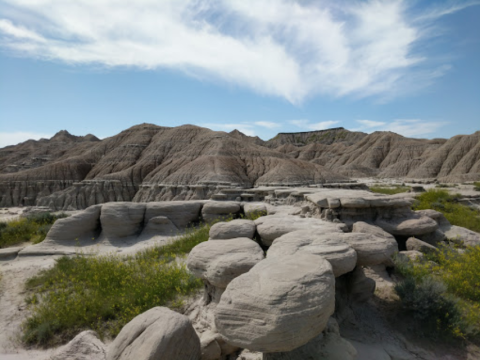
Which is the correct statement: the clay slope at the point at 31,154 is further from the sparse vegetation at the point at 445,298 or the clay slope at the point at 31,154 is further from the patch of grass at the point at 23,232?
the sparse vegetation at the point at 445,298

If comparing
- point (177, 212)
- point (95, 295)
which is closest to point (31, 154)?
point (177, 212)

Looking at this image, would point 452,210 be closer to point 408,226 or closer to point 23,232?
point 408,226

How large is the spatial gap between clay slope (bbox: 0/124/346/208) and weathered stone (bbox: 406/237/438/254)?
82.7 ft

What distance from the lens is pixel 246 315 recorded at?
9.37ft

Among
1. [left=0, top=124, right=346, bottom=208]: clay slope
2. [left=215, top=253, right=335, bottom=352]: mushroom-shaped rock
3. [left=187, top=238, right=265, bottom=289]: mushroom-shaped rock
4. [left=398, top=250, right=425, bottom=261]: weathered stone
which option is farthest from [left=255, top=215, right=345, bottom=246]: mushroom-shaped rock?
[left=0, top=124, right=346, bottom=208]: clay slope

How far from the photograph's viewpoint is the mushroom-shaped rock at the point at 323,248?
13.9 feet

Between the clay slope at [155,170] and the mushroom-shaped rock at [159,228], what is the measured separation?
2228cm

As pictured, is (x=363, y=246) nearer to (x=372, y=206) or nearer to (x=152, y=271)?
(x=372, y=206)

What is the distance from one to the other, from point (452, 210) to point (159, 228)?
13.8 m

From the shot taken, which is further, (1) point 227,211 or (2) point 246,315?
(1) point 227,211

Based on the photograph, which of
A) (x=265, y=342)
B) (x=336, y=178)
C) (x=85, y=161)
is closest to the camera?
(x=265, y=342)

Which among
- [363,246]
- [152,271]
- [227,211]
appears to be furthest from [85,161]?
[363,246]

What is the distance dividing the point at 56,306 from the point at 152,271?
195 cm

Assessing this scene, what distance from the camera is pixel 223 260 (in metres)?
4.39
